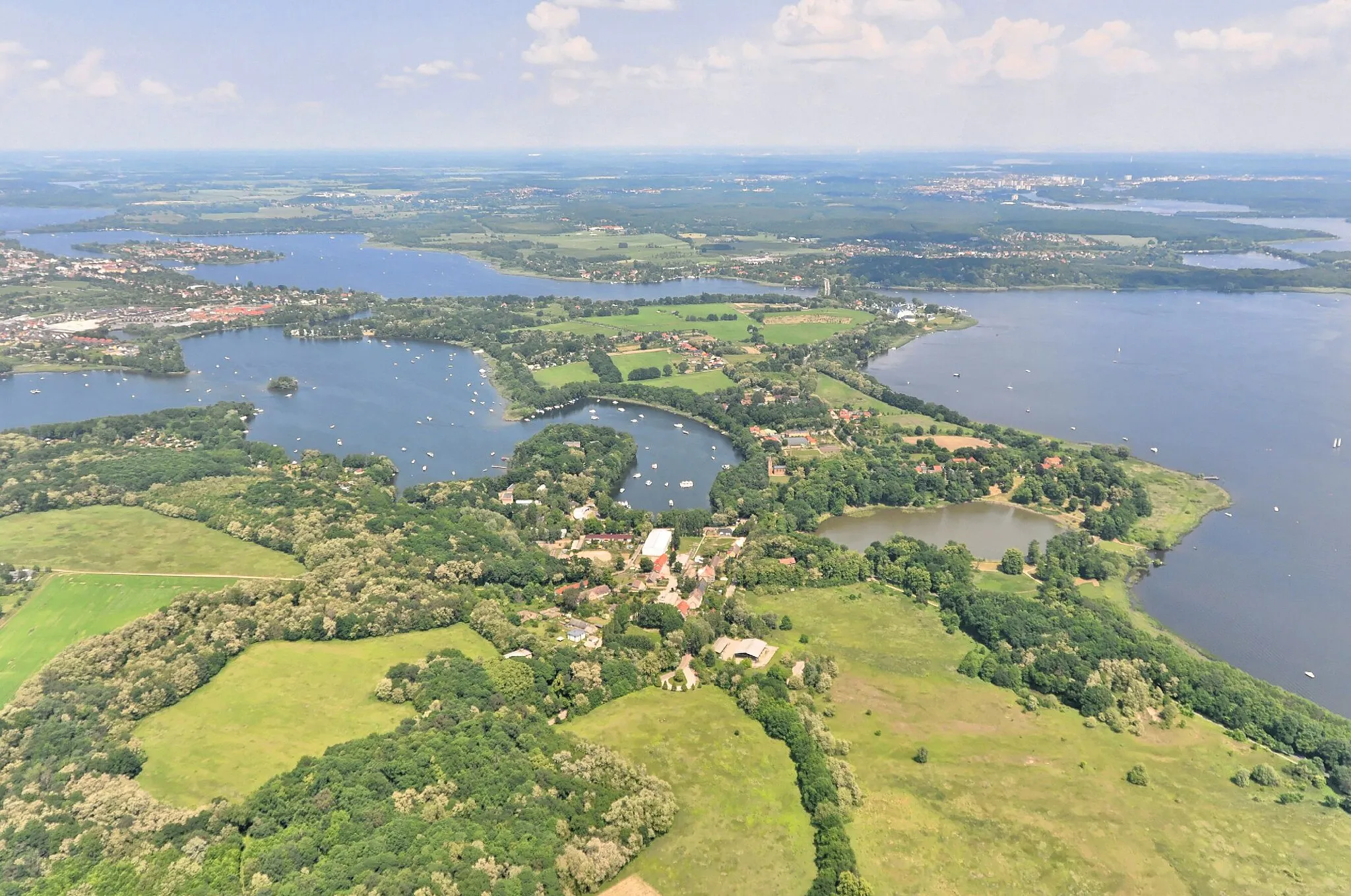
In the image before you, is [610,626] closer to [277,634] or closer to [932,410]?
[277,634]

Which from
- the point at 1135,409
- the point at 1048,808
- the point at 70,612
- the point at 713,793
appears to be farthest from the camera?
the point at 1135,409

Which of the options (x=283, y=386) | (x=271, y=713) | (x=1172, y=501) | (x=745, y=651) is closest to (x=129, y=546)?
(x=271, y=713)

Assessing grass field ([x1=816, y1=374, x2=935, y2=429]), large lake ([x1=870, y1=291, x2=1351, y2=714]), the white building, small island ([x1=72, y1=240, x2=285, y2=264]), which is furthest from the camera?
Result: small island ([x1=72, y1=240, x2=285, y2=264])

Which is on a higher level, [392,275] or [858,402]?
[392,275]

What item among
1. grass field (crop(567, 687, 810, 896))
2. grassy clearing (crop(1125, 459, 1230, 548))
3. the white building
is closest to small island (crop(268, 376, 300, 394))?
the white building

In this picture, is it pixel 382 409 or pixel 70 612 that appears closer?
pixel 70 612

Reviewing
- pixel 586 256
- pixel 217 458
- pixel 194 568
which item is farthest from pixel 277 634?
pixel 586 256

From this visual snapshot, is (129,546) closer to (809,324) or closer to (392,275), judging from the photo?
(809,324)

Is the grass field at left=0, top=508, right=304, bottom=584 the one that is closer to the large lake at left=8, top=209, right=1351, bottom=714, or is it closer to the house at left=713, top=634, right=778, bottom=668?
the large lake at left=8, top=209, right=1351, bottom=714
